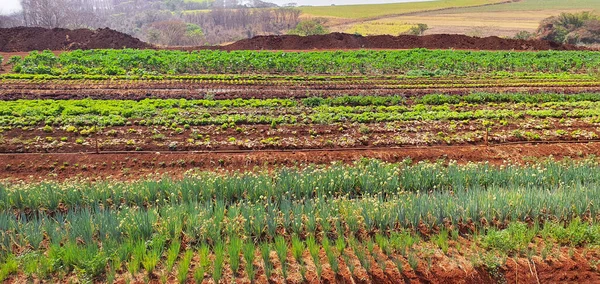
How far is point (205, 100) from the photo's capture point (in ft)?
62.2

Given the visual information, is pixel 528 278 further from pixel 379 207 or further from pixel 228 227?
pixel 228 227

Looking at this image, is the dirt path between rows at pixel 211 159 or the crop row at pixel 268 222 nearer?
the crop row at pixel 268 222

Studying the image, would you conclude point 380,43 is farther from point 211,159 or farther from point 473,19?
point 473,19

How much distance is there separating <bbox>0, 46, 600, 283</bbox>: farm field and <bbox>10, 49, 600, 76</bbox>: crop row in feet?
0.50

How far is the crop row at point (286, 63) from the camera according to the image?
26.3 m

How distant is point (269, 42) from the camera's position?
35.4 metres

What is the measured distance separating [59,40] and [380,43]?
21.1 meters

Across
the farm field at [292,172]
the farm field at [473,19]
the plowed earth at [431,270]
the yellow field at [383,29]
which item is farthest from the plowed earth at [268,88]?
the yellow field at [383,29]

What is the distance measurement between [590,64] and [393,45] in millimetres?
12180

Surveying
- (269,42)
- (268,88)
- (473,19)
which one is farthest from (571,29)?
(268,88)

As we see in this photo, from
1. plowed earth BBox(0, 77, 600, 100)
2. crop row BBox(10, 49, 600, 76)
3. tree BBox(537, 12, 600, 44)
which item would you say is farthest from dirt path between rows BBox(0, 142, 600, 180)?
tree BBox(537, 12, 600, 44)

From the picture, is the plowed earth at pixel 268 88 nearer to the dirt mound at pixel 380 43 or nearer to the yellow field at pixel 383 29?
the dirt mound at pixel 380 43

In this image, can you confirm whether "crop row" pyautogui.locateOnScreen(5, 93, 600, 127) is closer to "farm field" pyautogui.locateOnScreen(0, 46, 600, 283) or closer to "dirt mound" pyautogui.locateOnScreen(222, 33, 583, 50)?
"farm field" pyautogui.locateOnScreen(0, 46, 600, 283)

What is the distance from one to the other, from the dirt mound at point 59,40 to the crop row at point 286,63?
13.3ft
